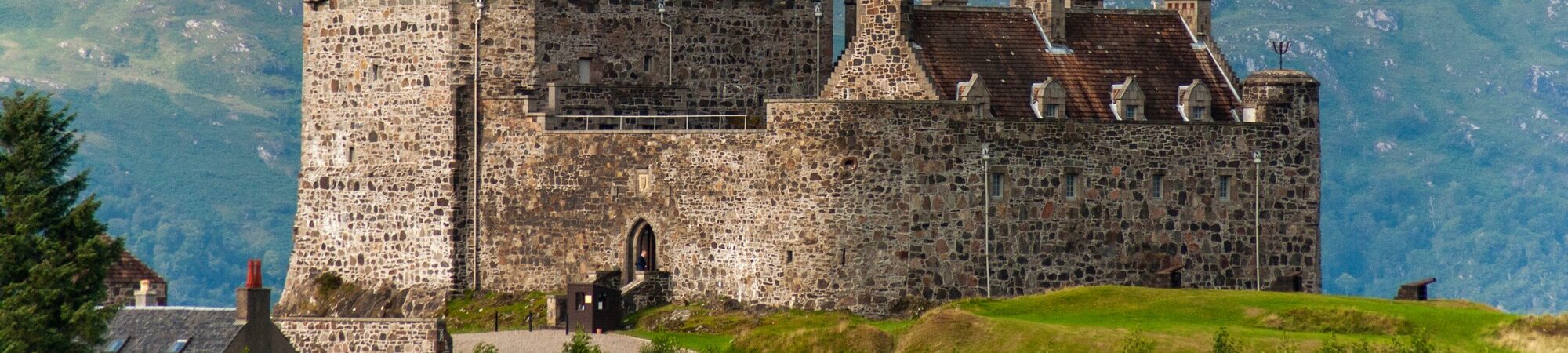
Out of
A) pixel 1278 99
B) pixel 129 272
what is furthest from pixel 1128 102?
pixel 129 272

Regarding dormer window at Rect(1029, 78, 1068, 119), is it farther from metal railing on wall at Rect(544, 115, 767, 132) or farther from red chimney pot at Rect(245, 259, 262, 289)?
red chimney pot at Rect(245, 259, 262, 289)

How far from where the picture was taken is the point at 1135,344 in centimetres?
7138

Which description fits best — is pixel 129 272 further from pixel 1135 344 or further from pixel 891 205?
pixel 1135 344

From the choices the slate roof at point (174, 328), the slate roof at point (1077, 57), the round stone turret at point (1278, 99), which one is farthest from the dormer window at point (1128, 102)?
the slate roof at point (174, 328)

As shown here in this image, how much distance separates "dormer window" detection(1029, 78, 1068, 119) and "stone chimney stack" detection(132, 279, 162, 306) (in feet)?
76.3

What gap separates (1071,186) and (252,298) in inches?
903

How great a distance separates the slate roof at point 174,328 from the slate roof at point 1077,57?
20941mm

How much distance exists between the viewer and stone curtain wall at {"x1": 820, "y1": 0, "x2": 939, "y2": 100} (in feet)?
292

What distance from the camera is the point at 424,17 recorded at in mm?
93000

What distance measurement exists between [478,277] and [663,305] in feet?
21.0

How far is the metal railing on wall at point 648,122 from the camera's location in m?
91.7

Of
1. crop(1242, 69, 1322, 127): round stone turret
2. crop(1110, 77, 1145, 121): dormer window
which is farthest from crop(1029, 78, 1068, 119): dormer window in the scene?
crop(1242, 69, 1322, 127): round stone turret

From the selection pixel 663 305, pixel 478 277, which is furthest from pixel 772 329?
pixel 478 277

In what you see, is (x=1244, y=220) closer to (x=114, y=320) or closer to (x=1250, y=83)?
(x=1250, y=83)
